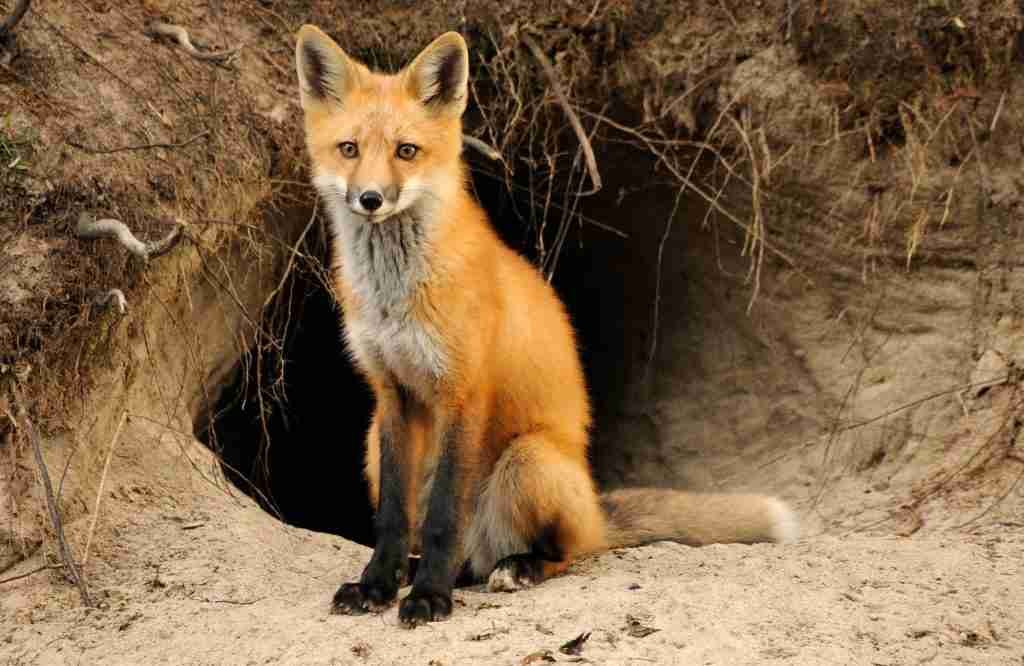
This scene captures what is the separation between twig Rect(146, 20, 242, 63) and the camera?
487 centimetres

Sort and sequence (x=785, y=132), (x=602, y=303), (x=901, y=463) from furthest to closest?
1. (x=602, y=303)
2. (x=785, y=132)
3. (x=901, y=463)

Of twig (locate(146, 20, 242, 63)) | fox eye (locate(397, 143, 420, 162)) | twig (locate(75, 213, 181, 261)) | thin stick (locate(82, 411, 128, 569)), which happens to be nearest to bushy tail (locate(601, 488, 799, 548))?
fox eye (locate(397, 143, 420, 162))

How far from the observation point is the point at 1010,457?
15.2ft

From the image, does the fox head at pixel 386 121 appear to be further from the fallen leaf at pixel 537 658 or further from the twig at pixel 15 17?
the fallen leaf at pixel 537 658

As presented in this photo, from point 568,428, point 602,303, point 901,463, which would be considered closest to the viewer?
point 568,428

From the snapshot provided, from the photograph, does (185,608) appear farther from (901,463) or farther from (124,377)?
(901,463)

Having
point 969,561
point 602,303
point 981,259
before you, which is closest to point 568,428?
point 969,561

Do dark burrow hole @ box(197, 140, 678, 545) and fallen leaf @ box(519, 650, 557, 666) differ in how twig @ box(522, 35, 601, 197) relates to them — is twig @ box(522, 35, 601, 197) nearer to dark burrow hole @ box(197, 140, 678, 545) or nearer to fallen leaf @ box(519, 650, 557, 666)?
dark burrow hole @ box(197, 140, 678, 545)

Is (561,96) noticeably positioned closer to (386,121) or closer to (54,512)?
(386,121)

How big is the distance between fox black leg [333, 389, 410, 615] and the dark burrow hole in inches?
83.4

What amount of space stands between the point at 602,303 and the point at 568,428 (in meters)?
3.01

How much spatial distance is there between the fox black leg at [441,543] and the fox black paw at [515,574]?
0.68 ft

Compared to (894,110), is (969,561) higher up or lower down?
lower down

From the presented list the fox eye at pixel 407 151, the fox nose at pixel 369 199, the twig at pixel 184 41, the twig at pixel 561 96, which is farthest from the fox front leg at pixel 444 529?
the twig at pixel 184 41
